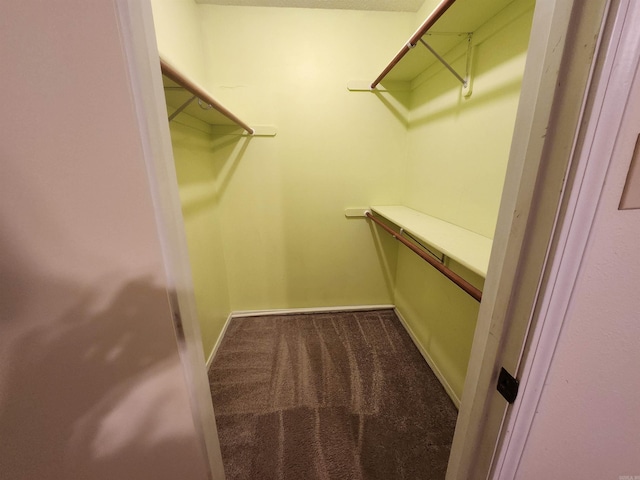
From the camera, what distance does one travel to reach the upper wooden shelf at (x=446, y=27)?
95 centimetres

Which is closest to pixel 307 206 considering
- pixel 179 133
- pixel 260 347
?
pixel 179 133

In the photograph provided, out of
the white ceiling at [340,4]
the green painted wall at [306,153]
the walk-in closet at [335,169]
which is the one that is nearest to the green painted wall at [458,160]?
the walk-in closet at [335,169]

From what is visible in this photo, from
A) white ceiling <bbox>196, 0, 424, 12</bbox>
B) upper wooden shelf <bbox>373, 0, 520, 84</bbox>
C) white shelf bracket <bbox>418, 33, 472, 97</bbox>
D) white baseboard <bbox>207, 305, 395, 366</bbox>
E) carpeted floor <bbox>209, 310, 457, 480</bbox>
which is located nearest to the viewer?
upper wooden shelf <bbox>373, 0, 520, 84</bbox>

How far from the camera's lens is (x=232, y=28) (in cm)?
165

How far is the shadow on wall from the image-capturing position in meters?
0.42

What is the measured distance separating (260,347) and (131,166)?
1.70 meters

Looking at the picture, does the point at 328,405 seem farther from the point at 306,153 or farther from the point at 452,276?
the point at 306,153

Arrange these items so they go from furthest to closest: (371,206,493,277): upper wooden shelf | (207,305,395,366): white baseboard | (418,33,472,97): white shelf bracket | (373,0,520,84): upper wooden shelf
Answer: (207,305,395,366): white baseboard, (418,33,472,97): white shelf bracket, (373,0,520,84): upper wooden shelf, (371,206,493,277): upper wooden shelf

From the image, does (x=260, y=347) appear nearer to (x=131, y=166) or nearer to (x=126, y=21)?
(x=131, y=166)

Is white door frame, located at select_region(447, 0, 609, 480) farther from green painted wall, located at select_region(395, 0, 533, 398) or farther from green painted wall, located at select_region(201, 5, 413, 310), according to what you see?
green painted wall, located at select_region(201, 5, 413, 310)

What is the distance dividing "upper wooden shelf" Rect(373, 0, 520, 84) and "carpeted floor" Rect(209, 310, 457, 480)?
5.99ft

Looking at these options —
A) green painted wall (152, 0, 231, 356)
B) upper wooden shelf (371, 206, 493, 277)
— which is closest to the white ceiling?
green painted wall (152, 0, 231, 356)

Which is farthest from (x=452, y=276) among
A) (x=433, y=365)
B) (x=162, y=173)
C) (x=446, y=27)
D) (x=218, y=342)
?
(x=218, y=342)

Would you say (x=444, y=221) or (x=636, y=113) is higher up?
(x=636, y=113)
